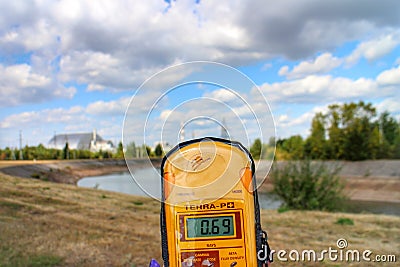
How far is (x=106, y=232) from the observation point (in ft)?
16.6

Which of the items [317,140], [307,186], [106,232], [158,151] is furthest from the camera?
[317,140]

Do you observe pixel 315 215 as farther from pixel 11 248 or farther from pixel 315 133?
pixel 315 133

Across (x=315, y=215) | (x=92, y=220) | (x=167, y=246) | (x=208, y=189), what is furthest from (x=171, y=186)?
(x=315, y=215)

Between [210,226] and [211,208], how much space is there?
75mm

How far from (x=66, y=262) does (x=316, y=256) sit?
8.08 feet

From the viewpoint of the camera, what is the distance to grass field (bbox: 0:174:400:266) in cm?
395

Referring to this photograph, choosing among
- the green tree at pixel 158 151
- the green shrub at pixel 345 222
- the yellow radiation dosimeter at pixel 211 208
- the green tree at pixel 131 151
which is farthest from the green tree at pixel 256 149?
the green shrub at pixel 345 222

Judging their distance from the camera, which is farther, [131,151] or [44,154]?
[44,154]

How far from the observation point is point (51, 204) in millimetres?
6730

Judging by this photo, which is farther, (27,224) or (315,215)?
(315,215)

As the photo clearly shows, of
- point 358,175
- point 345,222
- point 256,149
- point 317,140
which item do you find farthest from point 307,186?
point 317,140

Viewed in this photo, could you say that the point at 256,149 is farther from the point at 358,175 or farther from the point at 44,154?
the point at 44,154

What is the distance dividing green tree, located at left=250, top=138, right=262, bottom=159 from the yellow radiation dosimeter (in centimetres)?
9

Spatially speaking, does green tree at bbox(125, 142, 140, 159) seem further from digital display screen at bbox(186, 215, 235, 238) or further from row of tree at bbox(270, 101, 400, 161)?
row of tree at bbox(270, 101, 400, 161)
